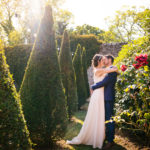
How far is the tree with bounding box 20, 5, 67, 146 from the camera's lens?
169 inches

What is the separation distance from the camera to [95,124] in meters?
4.52

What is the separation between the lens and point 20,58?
55.9 feet

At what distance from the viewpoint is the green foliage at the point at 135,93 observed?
3663 millimetres

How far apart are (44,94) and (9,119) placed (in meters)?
1.99

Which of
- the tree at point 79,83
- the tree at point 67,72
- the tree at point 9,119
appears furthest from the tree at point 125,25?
the tree at point 9,119

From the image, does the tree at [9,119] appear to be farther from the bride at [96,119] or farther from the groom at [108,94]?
the groom at [108,94]

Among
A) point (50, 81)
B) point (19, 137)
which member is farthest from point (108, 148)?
point (19, 137)

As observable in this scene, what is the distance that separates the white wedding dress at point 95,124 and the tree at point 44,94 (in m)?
0.58

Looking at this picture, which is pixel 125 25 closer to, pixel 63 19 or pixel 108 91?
pixel 63 19

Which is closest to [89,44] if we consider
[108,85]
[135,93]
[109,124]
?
[108,85]

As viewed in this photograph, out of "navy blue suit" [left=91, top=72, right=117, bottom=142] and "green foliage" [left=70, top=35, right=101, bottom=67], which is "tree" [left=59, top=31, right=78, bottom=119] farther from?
"green foliage" [left=70, top=35, right=101, bottom=67]

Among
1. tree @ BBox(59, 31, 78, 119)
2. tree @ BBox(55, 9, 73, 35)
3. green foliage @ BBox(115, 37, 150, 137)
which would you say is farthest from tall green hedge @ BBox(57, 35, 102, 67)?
tree @ BBox(55, 9, 73, 35)

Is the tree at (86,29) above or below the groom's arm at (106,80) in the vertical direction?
above

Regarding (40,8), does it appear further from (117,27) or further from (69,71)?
(69,71)
